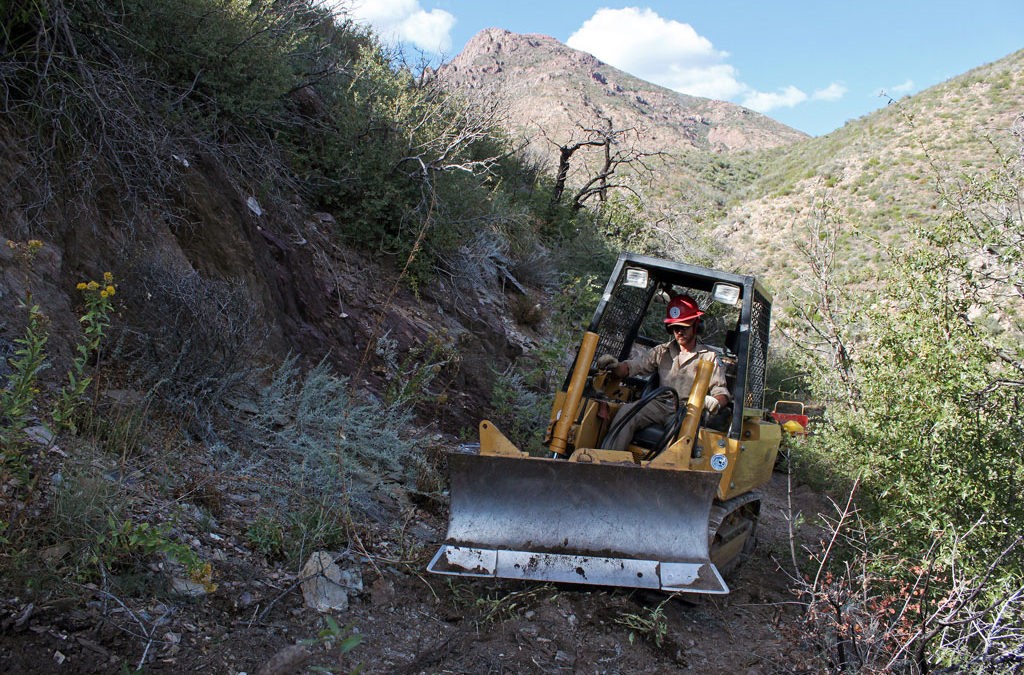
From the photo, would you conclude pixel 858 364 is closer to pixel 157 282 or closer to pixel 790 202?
pixel 157 282

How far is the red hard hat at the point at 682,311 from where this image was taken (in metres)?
5.86

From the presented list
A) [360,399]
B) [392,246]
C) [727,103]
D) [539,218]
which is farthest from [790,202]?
[727,103]

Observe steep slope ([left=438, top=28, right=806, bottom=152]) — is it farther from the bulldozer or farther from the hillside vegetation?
the bulldozer

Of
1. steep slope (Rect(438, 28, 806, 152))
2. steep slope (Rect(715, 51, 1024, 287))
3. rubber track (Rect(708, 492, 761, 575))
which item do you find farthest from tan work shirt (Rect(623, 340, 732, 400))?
steep slope (Rect(438, 28, 806, 152))

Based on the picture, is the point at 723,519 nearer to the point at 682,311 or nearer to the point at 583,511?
the point at 583,511

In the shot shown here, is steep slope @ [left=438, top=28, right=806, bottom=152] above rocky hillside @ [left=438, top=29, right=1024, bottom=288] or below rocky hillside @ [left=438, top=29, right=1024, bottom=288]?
above

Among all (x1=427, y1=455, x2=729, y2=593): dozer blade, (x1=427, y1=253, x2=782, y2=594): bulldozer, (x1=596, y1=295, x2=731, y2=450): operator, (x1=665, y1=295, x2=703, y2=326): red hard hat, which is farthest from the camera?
(x1=665, y1=295, x2=703, y2=326): red hard hat

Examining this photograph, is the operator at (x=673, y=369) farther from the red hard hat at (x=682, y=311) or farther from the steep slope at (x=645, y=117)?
the steep slope at (x=645, y=117)

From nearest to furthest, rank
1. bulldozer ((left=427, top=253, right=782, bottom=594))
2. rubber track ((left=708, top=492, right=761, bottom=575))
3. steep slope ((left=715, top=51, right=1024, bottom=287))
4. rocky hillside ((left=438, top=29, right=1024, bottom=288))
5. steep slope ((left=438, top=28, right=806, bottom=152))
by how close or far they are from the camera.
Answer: bulldozer ((left=427, top=253, right=782, bottom=594))
rubber track ((left=708, top=492, right=761, bottom=575))
rocky hillside ((left=438, top=29, right=1024, bottom=288))
steep slope ((left=715, top=51, right=1024, bottom=287))
steep slope ((left=438, top=28, right=806, bottom=152))

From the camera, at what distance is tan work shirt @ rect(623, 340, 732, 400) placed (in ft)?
18.2

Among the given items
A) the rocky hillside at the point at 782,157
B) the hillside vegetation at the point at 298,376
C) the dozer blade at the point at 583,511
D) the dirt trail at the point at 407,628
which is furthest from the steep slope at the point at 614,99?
the dirt trail at the point at 407,628

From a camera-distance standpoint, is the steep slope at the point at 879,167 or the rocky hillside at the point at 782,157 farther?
the steep slope at the point at 879,167

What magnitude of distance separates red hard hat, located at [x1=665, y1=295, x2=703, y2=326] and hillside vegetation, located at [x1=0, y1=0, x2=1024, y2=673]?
138cm

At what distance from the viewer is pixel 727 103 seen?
69.8 meters
